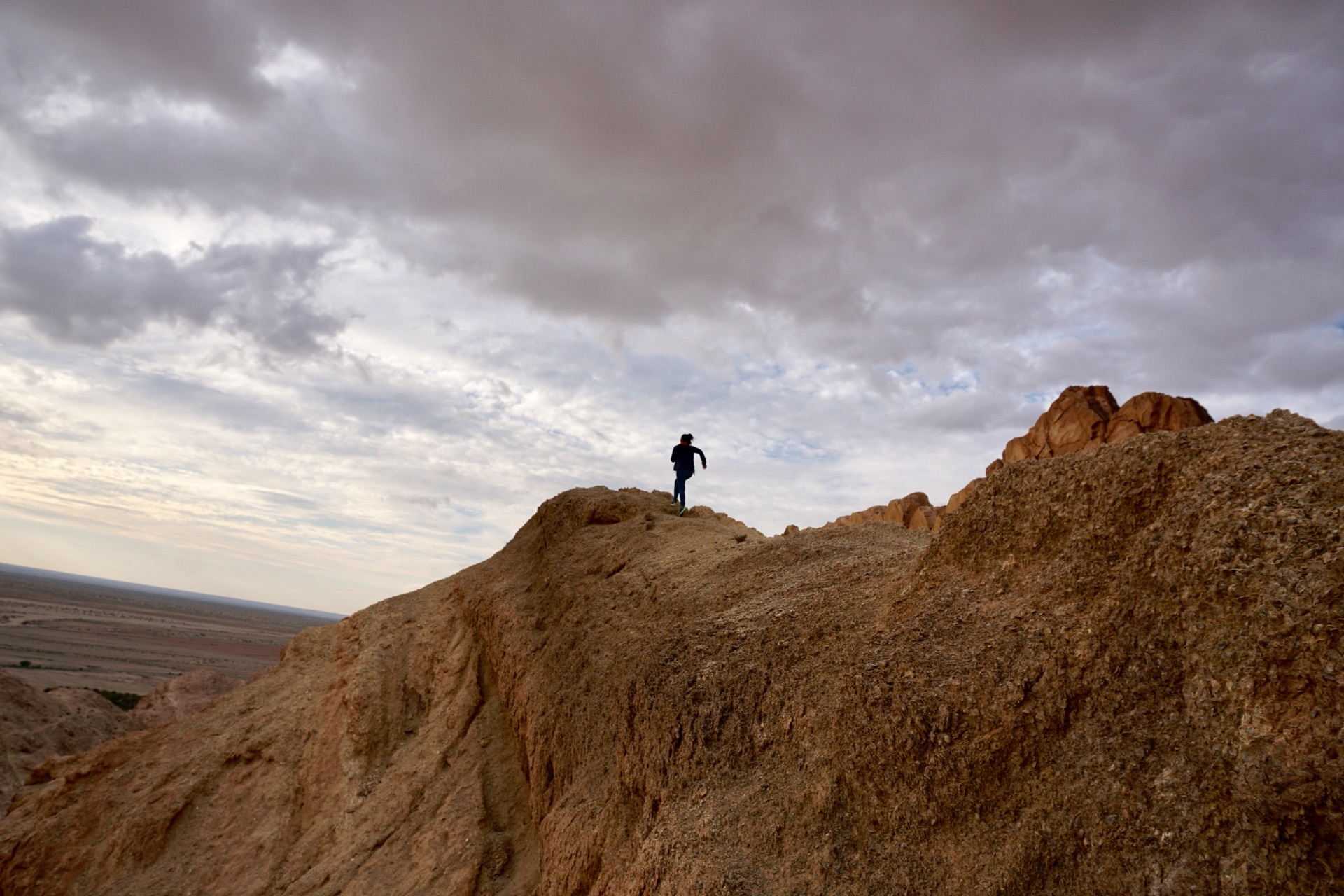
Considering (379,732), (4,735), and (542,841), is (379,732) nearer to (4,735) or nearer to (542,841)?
(542,841)

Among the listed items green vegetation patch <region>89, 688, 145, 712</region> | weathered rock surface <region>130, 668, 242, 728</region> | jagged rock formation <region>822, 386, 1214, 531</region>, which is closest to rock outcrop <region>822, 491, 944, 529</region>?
jagged rock formation <region>822, 386, 1214, 531</region>

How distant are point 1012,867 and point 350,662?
45.2ft

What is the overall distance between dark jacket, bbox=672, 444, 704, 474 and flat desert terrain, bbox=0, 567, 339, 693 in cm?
3532

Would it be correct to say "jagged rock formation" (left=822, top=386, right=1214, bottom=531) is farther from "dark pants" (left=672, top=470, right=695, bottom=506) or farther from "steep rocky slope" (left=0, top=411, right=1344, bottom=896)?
"steep rocky slope" (left=0, top=411, right=1344, bottom=896)

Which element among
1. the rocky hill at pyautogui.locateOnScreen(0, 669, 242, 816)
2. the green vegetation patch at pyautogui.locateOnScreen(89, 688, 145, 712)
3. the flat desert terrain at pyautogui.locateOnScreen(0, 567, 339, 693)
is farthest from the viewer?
the flat desert terrain at pyautogui.locateOnScreen(0, 567, 339, 693)

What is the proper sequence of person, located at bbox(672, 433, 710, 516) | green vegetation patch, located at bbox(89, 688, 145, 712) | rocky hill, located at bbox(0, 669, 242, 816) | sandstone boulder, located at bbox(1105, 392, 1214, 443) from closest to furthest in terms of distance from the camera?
person, located at bbox(672, 433, 710, 516) < rocky hill, located at bbox(0, 669, 242, 816) < sandstone boulder, located at bbox(1105, 392, 1214, 443) < green vegetation patch, located at bbox(89, 688, 145, 712)

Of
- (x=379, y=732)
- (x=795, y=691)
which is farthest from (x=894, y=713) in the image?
(x=379, y=732)

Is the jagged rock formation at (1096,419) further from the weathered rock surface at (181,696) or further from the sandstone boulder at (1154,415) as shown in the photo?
the weathered rock surface at (181,696)

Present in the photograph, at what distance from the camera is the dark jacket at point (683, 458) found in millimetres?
15883

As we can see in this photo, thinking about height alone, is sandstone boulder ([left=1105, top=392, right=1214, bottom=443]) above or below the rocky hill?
above

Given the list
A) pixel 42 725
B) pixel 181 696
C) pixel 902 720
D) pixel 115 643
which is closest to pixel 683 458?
pixel 902 720

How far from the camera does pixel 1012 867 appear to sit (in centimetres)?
482

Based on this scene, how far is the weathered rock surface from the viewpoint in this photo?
25547 mm

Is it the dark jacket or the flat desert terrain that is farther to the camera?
the flat desert terrain
